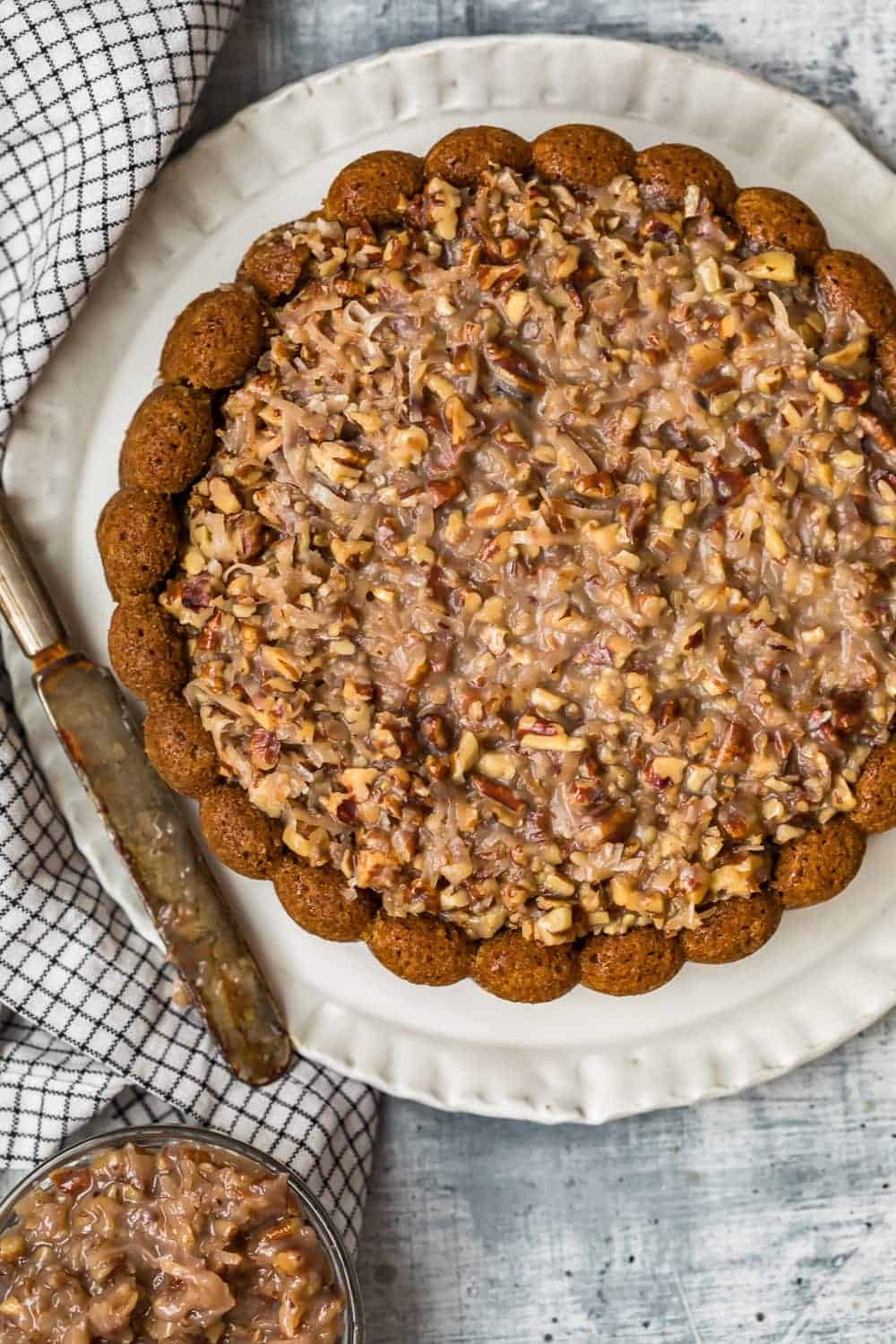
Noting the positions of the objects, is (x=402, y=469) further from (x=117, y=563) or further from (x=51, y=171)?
(x=51, y=171)

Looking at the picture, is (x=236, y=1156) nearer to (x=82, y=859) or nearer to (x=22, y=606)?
(x=82, y=859)

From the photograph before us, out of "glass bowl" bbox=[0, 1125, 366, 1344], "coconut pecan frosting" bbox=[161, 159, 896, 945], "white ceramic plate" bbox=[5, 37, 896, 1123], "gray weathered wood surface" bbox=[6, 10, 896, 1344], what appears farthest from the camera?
"gray weathered wood surface" bbox=[6, 10, 896, 1344]

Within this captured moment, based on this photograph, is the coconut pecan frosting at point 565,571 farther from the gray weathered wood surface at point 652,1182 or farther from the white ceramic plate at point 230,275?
the gray weathered wood surface at point 652,1182

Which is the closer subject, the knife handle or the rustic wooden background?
the knife handle

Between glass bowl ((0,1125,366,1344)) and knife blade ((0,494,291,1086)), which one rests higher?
knife blade ((0,494,291,1086))

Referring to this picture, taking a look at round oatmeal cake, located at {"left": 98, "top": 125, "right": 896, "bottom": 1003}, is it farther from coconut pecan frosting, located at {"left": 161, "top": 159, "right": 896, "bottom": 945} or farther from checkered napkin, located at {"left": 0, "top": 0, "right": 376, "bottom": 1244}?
checkered napkin, located at {"left": 0, "top": 0, "right": 376, "bottom": 1244}

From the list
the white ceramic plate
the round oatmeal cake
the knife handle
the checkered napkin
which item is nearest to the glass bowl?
the checkered napkin

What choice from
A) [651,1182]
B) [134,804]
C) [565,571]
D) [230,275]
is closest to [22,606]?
[134,804]
